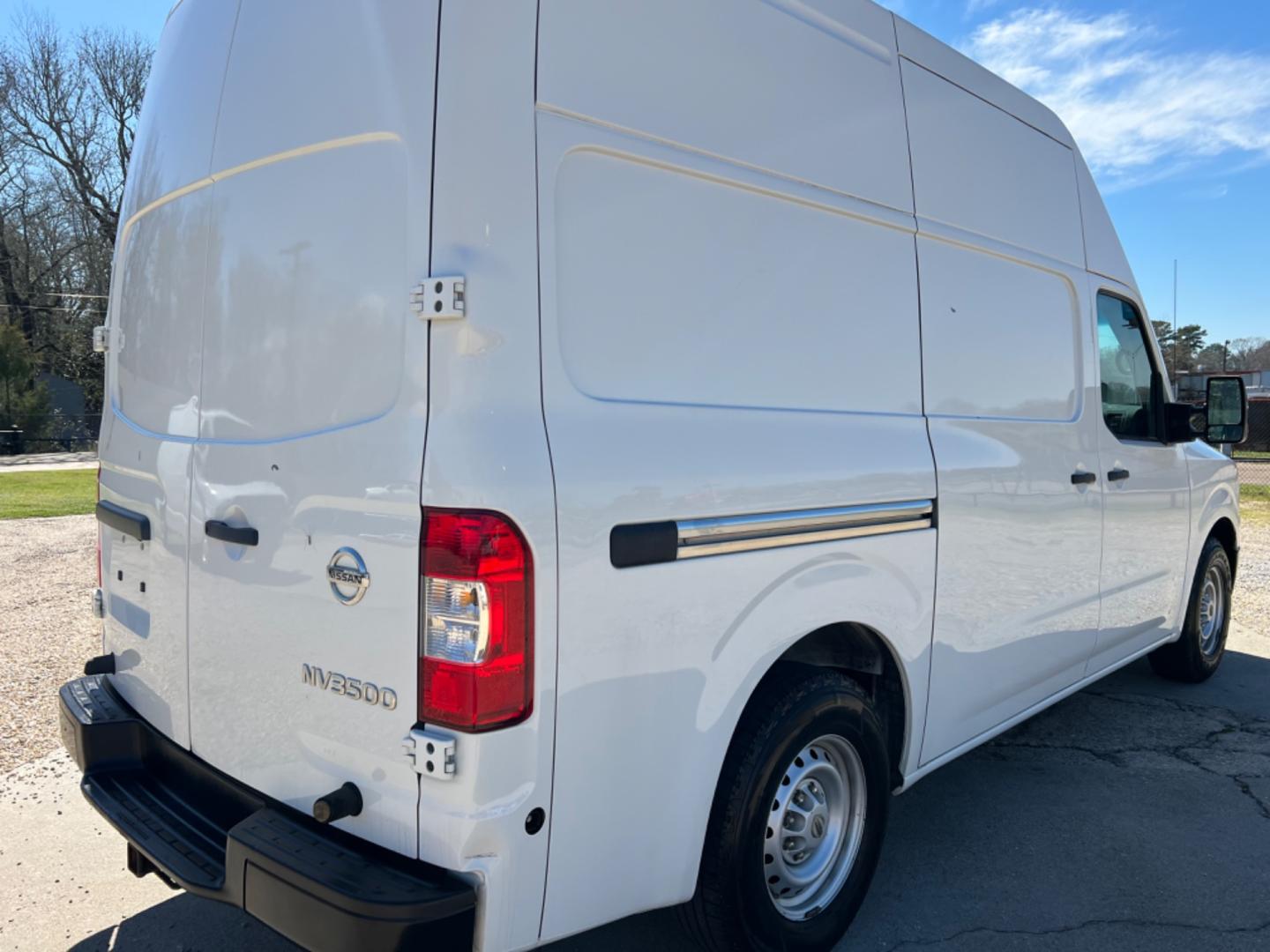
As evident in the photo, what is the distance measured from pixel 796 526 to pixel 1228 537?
14.5 feet

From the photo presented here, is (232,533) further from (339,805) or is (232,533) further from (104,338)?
(104,338)

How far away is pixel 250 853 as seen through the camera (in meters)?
2.03

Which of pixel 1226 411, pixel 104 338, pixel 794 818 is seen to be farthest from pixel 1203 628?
pixel 104 338

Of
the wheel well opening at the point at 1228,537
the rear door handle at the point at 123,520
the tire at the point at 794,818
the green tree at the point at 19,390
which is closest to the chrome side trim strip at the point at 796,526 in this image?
the tire at the point at 794,818

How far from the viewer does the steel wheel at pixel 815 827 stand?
8.70 feet

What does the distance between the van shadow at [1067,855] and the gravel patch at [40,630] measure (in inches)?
86.5

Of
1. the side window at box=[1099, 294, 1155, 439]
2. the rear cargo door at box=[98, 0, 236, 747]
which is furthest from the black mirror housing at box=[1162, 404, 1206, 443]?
the rear cargo door at box=[98, 0, 236, 747]

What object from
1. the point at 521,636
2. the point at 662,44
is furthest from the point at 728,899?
the point at 662,44

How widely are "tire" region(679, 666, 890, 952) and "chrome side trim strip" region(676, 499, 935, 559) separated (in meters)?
0.41

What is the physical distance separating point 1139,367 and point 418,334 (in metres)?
3.89

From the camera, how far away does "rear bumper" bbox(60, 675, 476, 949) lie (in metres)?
1.82

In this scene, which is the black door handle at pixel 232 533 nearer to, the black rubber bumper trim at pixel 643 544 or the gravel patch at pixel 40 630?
the black rubber bumper trim at pixel 643 544

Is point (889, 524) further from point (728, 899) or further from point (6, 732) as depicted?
point (6, 732)

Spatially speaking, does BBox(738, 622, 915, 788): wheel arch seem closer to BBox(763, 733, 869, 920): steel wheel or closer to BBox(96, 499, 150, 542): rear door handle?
BBox(763, 733, 869, 920): steel wheel
